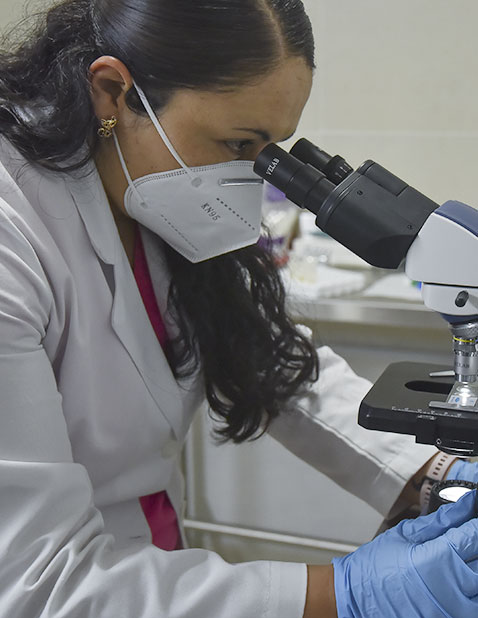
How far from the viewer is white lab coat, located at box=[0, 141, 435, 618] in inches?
31.0

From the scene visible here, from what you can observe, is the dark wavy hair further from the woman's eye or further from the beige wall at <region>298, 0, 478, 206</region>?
the beige wall at <region>298, 0, 478, 206</region>

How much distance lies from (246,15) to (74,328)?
0.45 metres

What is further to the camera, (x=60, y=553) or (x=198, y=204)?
(x=198, y=204)

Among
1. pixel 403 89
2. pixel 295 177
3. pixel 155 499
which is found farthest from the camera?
pixel 403 89

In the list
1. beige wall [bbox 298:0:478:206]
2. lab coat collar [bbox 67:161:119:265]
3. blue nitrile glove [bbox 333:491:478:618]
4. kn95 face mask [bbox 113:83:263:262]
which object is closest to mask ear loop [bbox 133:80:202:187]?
kn95 face mask [bbox 113:83:263:262]

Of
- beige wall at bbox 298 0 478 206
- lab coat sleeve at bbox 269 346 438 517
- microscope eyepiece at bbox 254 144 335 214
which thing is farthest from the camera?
beige wall at bbox 298 0 478 206

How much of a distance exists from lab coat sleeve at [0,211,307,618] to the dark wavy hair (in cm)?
24

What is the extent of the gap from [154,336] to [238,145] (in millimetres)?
303

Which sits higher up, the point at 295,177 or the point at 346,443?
the point at 295,177

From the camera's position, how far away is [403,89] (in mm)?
2186

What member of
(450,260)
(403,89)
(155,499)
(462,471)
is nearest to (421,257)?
(450,260)

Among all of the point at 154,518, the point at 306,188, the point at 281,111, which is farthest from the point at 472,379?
the point at 154,518

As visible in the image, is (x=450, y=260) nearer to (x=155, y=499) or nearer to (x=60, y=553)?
(x=60, y=553)

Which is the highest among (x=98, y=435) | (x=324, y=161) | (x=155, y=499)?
(x=324, y=161)
